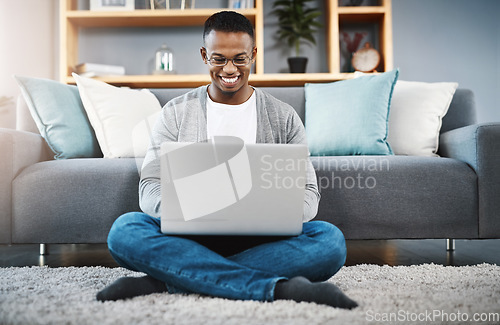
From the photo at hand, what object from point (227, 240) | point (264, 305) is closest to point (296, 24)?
point (227, 240)

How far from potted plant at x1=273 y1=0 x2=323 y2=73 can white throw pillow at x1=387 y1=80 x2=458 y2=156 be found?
1.19 metres

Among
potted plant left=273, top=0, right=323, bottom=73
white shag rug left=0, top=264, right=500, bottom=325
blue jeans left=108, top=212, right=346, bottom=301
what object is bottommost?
white shag rug left=0, top=264, right=500, bottom=325

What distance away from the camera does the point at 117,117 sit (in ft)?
6.51

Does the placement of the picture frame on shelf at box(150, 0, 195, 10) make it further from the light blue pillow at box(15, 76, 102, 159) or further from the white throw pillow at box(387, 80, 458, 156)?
the white throw pillow at box(387, 80, 458, 156)

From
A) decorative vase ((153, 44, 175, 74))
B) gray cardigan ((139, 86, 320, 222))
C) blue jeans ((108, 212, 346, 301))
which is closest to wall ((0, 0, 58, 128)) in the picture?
decorative vase ((153, 44, 175, 74))

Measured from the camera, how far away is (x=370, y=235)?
164 cm

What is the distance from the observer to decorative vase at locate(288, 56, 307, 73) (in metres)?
3.20

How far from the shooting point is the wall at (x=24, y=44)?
296cm

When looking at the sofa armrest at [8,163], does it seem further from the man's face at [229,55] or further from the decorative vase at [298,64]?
the decorative vase at [298,64]

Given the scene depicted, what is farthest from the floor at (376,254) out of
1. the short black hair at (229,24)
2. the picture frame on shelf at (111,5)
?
the picture frame on shelf at (111,5)

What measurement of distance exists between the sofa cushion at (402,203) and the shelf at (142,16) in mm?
1874

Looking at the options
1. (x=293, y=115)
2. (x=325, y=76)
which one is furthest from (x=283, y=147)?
(x=325, y=76)

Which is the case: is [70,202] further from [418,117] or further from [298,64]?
[298,64]

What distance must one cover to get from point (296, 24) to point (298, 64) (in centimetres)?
30
